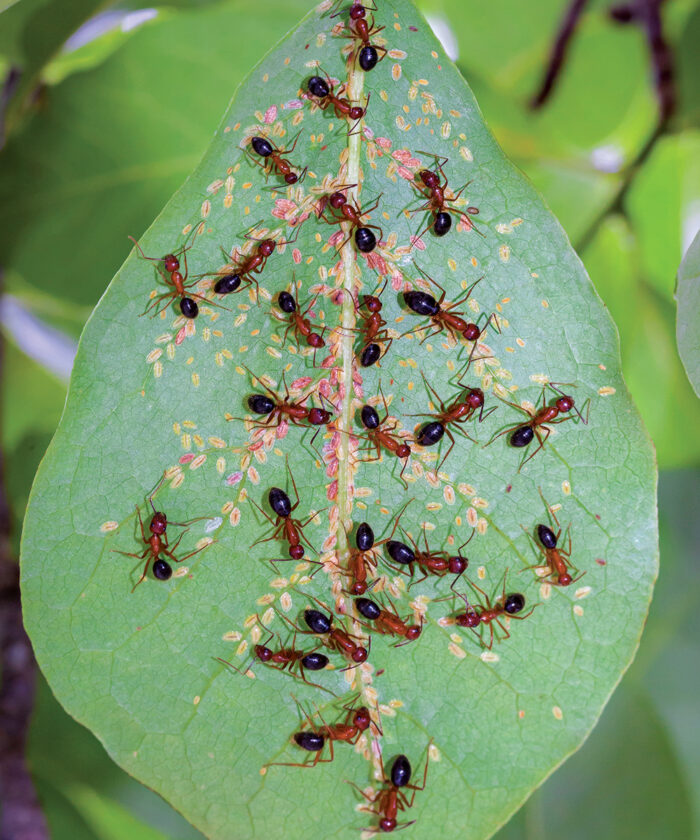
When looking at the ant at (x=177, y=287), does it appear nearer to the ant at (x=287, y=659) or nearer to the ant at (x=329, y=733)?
the ant at (x=287, y=659)

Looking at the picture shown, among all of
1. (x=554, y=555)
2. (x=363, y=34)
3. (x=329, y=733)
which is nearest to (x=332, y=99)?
(x=363, y=34)

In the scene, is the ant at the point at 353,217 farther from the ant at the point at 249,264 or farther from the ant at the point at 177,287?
the ant at the point at 177,287

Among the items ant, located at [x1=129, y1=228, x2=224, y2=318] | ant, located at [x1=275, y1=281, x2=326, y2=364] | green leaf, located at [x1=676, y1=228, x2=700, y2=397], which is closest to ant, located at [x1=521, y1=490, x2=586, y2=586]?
green leaf, located at [x1=676, y1=228, x2=700, y2=397]

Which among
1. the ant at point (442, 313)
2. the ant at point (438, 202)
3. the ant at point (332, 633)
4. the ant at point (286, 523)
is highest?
the ant at point (438, 202)

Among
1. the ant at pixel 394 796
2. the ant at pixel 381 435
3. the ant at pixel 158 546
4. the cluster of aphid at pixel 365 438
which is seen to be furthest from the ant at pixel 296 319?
the ant at pixel 394 796

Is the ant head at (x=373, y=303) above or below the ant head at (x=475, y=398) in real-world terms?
above

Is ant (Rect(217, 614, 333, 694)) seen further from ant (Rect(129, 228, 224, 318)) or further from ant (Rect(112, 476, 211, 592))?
ant (Rect(129, 228, 224, 318))

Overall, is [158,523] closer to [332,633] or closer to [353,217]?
[332,633]

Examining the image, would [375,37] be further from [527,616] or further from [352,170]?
[527,616]
